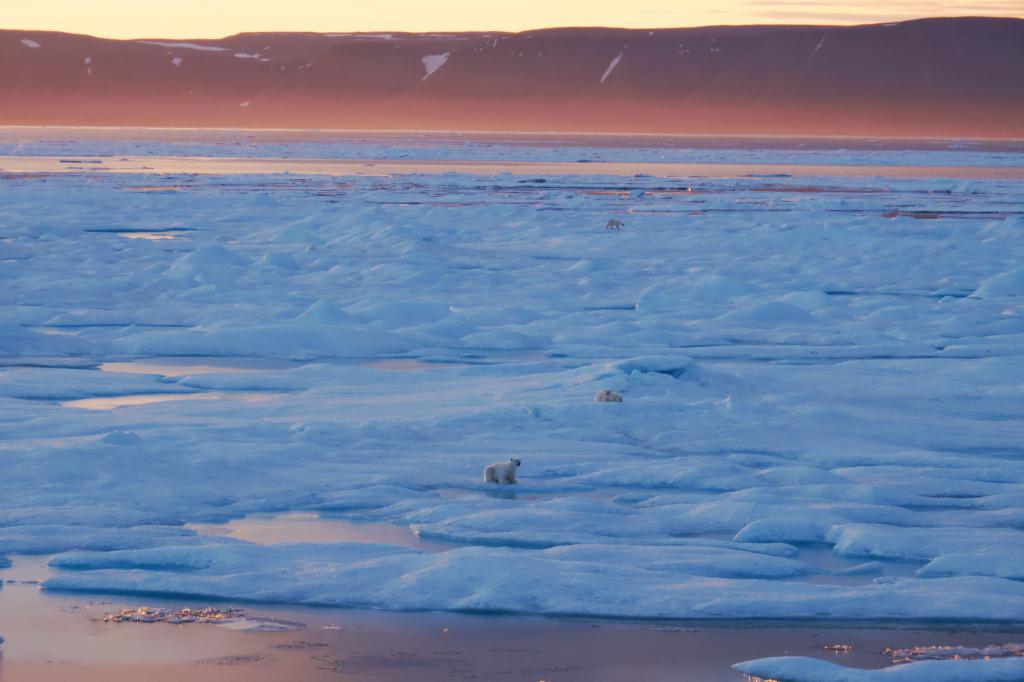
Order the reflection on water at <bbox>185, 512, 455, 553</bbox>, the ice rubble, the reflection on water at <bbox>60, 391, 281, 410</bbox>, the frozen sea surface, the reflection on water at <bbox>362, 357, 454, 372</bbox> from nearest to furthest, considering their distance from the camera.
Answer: the ice rubble, the frozen sea surface, the reflection on water at <bbox>185, 512, 455, 553</bbox>, the reflection on water at <bbox>60, 391, 281, 410</bbox>, the reflection on water at <bbox>362, 357, 454, 372</bbox>

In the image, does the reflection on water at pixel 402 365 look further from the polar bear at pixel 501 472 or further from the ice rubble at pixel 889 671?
the ice rubble at pixel 889 671

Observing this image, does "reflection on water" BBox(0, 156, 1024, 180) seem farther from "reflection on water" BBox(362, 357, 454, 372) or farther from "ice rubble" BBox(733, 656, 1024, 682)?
"ice rubble" BBox(733, 656, 1024, 682)

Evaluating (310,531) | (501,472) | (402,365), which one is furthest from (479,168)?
(310,531)

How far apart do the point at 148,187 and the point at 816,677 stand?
3201 centimetres

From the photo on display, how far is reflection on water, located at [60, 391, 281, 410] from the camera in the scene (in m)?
8.79

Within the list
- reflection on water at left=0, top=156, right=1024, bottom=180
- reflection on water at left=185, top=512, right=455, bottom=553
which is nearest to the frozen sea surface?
reflection on water at left=185, top=512, right=455, bottom=553

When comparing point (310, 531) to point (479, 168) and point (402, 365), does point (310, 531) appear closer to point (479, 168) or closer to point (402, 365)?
point (402, 365)

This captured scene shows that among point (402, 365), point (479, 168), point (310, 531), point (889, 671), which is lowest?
point (889, 671)

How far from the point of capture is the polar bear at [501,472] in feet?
22.4

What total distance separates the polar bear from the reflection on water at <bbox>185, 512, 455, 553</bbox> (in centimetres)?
79

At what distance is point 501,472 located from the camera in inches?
269

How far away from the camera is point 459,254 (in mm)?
19406

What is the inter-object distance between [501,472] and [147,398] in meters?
3.17

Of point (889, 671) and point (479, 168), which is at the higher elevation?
point (479, 168)
